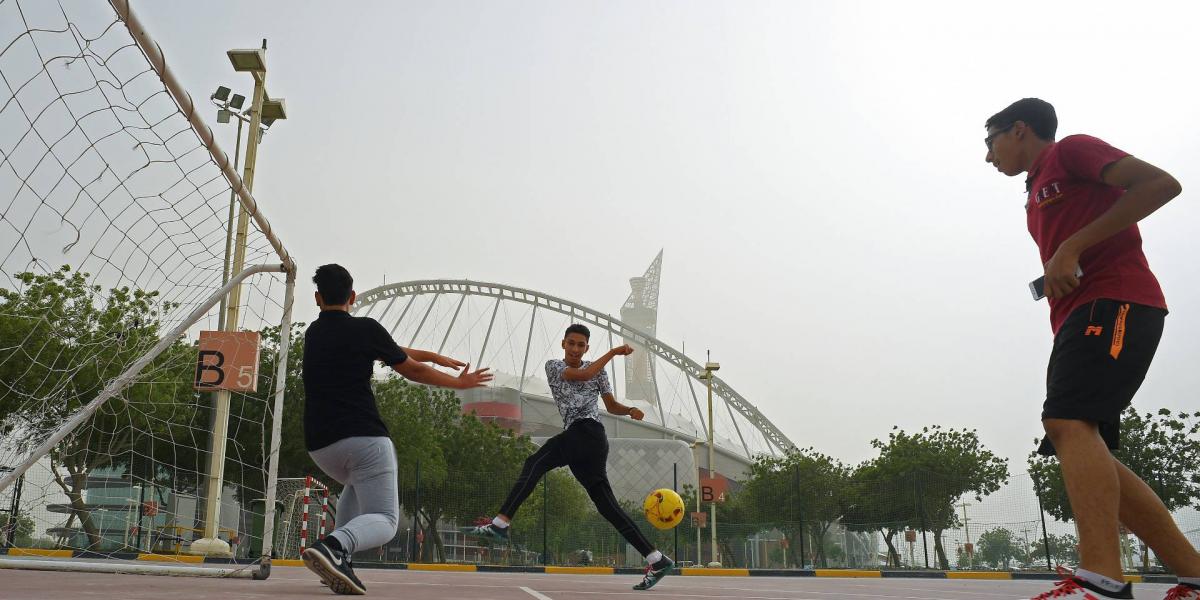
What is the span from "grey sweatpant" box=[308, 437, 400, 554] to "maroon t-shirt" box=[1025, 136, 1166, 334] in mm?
2774

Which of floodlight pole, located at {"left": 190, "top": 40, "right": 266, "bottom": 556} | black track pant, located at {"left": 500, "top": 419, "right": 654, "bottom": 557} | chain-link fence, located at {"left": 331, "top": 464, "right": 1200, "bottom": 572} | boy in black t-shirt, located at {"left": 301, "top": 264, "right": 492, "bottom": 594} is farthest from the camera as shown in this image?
chain-link fence, located at {"left": 331, "top": 464, "right": 1200, "bottom": 572}

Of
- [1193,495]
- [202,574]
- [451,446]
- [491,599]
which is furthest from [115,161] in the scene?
[451,446]

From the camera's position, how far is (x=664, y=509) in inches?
344

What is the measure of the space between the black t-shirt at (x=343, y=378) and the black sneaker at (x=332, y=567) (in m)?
0.46

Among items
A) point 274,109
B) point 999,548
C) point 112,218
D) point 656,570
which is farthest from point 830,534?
point 112,218

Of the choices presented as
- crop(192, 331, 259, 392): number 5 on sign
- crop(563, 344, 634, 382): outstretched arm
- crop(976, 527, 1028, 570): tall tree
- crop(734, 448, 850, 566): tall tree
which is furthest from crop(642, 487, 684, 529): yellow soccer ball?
crop(734, 448, 850, 566): tall tree

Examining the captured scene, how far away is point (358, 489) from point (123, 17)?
2.97 metres

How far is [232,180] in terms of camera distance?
6.39 metres

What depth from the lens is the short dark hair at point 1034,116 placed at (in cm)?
322

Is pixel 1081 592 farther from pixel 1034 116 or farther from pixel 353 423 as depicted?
pixel 353 423

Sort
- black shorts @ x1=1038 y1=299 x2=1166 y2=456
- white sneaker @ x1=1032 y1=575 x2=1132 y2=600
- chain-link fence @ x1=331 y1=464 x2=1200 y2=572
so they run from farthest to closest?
chain-link fence @ x1=331 y1=464 x2=1200 y2=572, black shorts @ x1=1038 y1=299 x2=1166 y2=456, white sneaker @ x1=1032 y1=575 x2=1132 y2=600

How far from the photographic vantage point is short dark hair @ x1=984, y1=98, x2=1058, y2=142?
322 centimetres

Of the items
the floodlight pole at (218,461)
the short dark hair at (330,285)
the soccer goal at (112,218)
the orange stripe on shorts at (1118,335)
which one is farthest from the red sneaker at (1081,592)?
the floodlight pole at (218,461)

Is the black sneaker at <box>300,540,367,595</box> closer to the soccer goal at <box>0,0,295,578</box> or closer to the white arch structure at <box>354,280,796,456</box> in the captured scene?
the soccer goal at <box>0,0,295,578</box>
